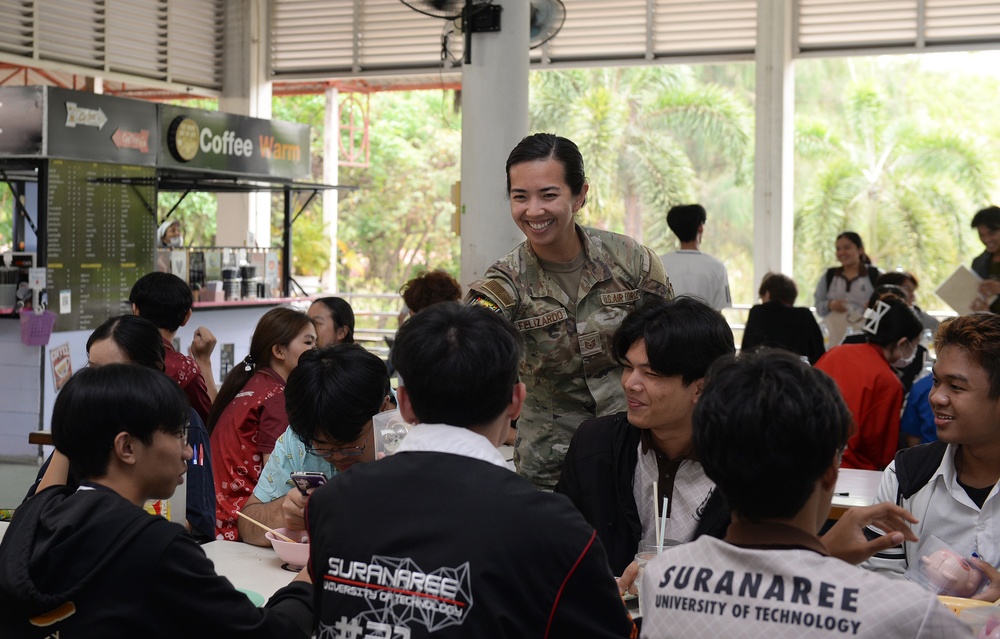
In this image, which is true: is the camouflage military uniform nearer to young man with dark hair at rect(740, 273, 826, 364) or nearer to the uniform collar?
the uniform collar

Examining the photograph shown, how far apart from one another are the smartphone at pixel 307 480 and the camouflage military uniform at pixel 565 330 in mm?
826

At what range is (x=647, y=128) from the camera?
22219mm

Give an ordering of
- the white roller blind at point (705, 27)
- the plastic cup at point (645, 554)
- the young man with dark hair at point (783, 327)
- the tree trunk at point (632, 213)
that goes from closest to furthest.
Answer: the plastic cup at point (645, 554)
the young man with dark hair at point (783, 327)
the white roller blind at point (705, 27)
the tree trunk at point (632, 213)

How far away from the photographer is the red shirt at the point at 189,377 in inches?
163

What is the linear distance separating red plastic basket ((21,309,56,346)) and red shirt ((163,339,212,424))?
11.8 ft

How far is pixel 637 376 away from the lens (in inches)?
98.5

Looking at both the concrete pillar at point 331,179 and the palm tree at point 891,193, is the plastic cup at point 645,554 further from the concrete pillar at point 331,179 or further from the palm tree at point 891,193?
the palm tree at point 891,193

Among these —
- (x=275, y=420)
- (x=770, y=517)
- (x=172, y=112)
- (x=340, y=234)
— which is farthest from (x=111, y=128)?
(x=340, y=234)

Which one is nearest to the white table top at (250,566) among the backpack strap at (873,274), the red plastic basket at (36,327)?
the red plastic basket at (36,327)

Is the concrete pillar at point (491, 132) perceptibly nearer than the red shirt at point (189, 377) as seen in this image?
No

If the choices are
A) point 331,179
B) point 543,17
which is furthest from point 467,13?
point 331,179

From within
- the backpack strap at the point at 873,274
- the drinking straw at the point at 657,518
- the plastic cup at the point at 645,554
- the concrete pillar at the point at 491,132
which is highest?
the concrete pillar at the point at 491,132

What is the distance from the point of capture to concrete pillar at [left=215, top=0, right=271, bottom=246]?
11562 millimetres

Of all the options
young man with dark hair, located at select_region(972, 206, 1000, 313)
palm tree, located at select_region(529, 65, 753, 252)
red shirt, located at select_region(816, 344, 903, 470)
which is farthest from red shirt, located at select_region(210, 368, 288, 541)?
palm tree, located at select_region(529, 65, 753, 252)
